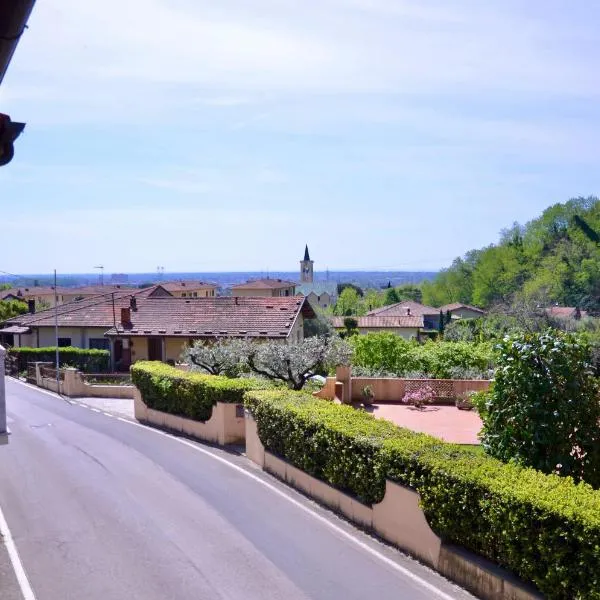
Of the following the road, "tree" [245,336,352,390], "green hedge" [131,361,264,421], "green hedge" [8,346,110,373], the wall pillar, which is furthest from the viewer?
"green hedge" [8,346,110,373]

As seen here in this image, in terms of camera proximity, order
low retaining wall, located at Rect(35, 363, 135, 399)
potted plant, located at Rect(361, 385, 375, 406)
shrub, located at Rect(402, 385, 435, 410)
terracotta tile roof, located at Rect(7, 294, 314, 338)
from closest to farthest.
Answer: shrub, located at Rect(402, 385, 435, 410)
potted plant, located at Rect(361, 385, 375, 406)
low retaining wall, located at Rect(35, 363, 135, 399)
terracotta tile roof, located at Rect(7, 294, 314, 338)

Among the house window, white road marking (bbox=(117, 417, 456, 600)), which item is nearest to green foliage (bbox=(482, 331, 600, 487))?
white road marking (bbox=(117, 417, 456, 600))

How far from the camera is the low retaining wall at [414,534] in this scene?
10.1 m

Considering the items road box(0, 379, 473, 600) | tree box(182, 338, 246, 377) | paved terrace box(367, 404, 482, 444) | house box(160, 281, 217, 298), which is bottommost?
paved terrace box(367, 404, 482, 444)

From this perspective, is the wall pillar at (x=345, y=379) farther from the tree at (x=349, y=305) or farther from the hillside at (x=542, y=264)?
the tree at (x=349, y=305)

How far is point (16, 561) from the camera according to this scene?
1200cm

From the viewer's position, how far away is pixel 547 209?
124 meters

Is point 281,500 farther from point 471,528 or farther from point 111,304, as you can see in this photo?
point 111,304

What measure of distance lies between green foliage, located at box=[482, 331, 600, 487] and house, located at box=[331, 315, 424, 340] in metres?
57.4

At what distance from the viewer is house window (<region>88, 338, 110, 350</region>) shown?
44938 mm

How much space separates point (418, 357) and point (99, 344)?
67.6 ft

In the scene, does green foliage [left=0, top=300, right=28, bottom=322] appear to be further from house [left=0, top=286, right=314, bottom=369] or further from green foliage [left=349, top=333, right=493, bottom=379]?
green foliage [left=349, top=333, right=493, bottom=379]

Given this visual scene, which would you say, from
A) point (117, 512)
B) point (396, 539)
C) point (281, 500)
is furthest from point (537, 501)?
point (117, 512)

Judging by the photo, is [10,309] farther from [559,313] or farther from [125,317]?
[559,313]
